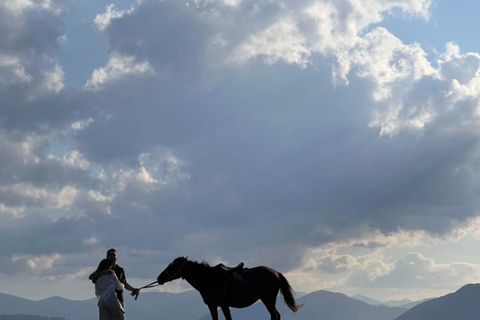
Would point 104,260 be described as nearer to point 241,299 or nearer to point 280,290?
point 241,299

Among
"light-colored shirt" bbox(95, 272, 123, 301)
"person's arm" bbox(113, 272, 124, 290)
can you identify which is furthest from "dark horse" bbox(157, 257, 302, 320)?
"light-colored shirt" bbox(95, 272, 123, 301)

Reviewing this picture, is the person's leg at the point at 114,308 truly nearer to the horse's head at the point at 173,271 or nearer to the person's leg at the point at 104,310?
the person's leg at the point at 104,310

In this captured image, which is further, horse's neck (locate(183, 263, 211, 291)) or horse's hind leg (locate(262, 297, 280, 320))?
horse's hind leg (locate(262, 297, 280, 320))

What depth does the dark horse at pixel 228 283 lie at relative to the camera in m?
30.9

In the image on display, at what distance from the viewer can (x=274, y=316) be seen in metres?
32.8

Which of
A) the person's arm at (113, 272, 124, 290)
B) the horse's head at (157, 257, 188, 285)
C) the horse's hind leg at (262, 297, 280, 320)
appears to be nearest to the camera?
the person's arm at (113, 272, 124, 290)

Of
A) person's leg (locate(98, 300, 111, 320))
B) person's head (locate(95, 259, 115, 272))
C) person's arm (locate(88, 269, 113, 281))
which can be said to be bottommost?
person's leg (locate(98, 300, 111, 320))

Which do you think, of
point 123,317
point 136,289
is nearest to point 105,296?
point 123,317

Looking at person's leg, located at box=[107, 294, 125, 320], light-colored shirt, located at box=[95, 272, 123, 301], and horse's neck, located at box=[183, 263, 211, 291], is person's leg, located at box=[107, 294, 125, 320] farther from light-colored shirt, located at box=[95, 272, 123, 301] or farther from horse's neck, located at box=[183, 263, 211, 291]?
horse's neck, located at box=[183, 263, 211, 291]

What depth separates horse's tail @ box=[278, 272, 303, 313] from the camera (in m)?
33.7

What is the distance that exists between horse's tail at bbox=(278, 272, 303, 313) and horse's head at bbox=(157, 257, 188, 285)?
18.5 ft

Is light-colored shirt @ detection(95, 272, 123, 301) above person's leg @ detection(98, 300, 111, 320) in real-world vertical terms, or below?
above

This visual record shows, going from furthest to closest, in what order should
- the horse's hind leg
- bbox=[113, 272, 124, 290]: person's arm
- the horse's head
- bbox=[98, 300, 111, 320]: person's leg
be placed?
the horse's hind leg
the horse's head
bbox=[113, 272, 124, 290]: person's arm
bbox=[98, 300, 111, 320]: person's leg

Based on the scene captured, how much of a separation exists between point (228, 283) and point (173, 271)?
8.98 ft
